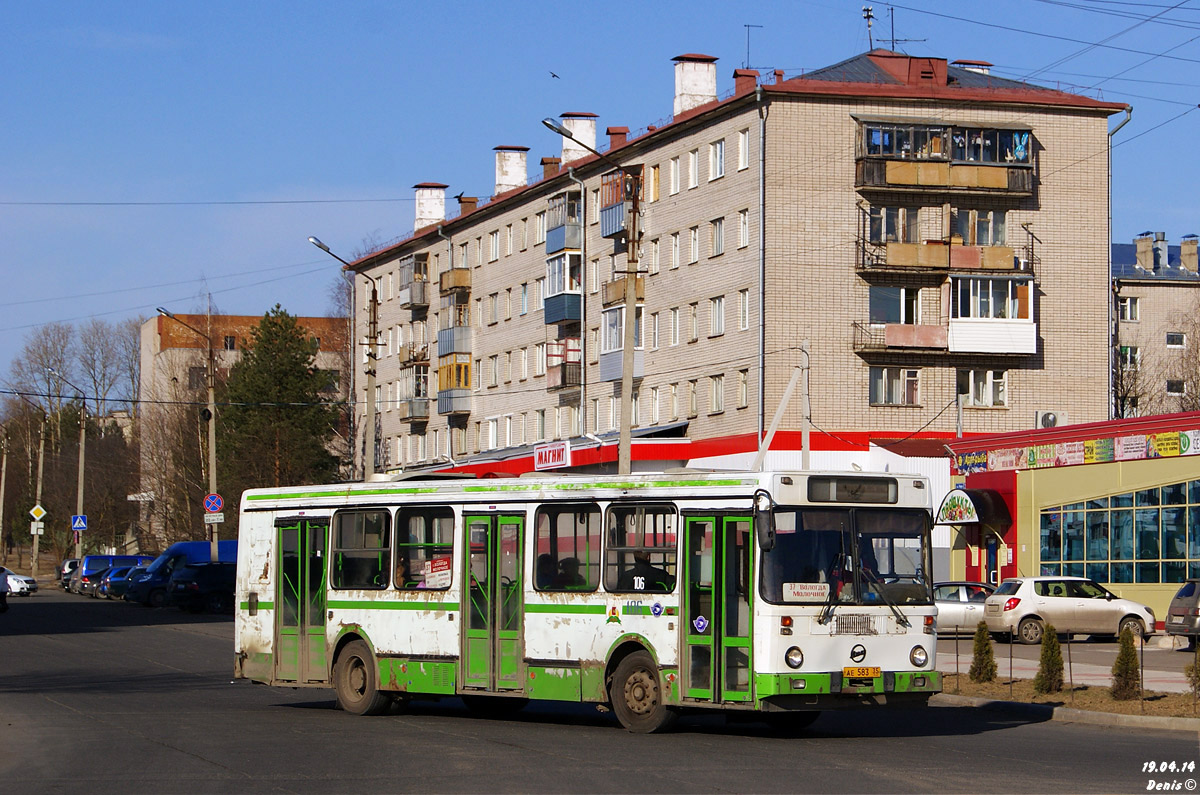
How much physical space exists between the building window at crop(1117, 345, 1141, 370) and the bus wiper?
76.9 m

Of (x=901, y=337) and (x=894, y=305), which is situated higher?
(x=894, y=305)

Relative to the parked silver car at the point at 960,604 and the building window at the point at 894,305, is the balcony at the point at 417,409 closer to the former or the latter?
the building window at the point at 894,305

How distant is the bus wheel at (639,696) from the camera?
50.5 feet

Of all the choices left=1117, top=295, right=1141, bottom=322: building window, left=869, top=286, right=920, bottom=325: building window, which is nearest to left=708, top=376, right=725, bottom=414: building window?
left=869, top=286, right=920, bottom=325: building window

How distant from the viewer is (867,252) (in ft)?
181

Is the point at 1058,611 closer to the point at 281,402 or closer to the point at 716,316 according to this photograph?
the point at 716,316

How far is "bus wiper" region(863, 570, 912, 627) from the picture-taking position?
1519 cm

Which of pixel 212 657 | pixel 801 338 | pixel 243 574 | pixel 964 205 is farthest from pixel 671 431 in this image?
pixel 243 574

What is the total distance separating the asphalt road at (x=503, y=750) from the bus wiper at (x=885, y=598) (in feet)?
3.61

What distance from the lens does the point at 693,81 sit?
199ft

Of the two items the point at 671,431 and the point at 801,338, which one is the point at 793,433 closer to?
the point at 801,338

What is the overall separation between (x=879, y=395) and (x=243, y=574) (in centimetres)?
3798

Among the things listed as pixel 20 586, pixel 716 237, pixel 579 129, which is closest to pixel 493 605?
pixel 716 237

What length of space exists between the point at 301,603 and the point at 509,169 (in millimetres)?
60098
